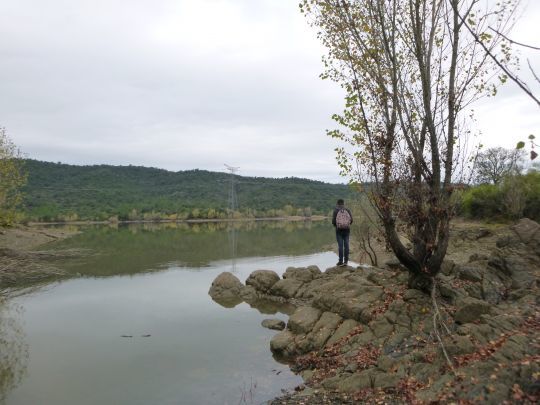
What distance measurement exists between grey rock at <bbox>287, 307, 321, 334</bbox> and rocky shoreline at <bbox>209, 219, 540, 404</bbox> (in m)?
0.03

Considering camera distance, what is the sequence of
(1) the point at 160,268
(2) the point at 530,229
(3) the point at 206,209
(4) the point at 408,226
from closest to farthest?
1. (4) the point at 408,226
2. (2) the point at 530,229
3. (1) the point at 160,268
4. (3) the point at 206,209

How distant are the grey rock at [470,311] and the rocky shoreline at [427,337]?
21 millimetres

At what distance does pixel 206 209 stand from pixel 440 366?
4491 inches

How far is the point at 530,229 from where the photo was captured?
15000 millimetres

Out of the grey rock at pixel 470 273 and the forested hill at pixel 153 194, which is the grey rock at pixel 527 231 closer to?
the grey rock at pixel 470 273

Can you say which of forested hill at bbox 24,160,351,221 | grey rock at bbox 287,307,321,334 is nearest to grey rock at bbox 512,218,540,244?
grey rock at bbox 287,307,321,334

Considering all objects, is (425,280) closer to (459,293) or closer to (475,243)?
(459,293)

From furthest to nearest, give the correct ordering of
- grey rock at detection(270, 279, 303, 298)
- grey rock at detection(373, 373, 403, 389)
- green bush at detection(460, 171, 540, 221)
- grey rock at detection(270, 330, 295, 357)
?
green bush at detection(460, 171, 540, 221), grey rock at detection(270, 279, 303, 298), grey rock at detection(270, 330, 295, 357), grey rock at detection(373, 373, 403, 389)

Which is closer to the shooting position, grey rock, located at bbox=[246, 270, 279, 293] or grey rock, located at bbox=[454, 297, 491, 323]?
grey rock, located at bbox=[454, 297, 491, 323]

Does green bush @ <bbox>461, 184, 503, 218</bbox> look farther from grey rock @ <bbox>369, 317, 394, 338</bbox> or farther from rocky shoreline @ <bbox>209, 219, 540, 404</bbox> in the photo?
grey rock @ <bbox>369, 317, 394, 338</bbox>

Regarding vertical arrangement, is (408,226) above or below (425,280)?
above

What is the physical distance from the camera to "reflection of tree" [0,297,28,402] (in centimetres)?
957

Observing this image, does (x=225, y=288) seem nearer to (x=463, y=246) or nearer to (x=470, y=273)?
(x=470, y=273)

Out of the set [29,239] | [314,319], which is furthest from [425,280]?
[29,239]
